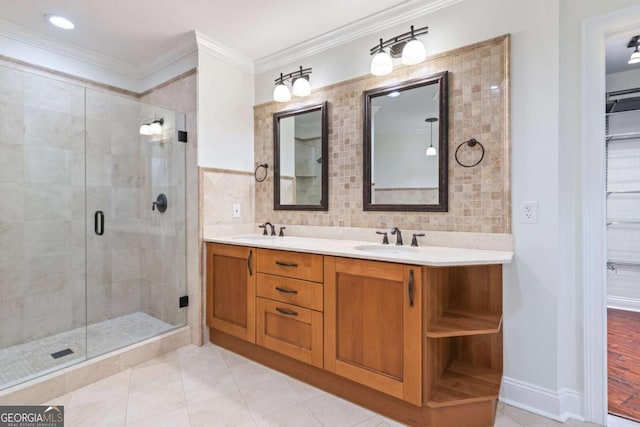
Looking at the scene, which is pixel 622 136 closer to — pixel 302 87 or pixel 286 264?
pixel 302 87

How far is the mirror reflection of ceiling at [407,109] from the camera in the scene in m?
2.05

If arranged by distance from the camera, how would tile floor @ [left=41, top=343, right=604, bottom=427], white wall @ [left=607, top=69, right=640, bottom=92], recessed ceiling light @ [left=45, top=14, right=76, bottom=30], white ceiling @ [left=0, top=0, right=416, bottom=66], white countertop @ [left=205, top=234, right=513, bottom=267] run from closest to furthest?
white countertop @ [left=205, top=234, right=513, bottom=267] < tile floor @ [left=41, top=343, right=604, bottom=427] < white ceiling @ [left=0, top=0, right=416, bottom=66] < recessed ceiling light @ [left=45, top=14, right=76, bottom=30] < white wall @ [left=607, top=69, right=640, bottom=92]

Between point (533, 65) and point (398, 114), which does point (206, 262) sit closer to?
point (398, 114)

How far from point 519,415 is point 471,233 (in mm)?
982

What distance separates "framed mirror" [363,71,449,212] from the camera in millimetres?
2014

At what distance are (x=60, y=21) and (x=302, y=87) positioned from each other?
177 cm

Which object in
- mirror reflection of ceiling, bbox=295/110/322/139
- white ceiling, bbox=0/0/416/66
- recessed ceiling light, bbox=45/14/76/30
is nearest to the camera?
white ceiling, bbox=0/0/416/66

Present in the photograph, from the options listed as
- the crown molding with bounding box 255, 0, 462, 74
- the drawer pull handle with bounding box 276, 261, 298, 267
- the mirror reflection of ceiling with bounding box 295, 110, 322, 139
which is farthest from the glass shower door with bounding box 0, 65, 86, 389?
the mirror reflection of ceiling with bounding box 295, 110, 322, 139

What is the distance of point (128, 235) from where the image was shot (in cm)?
280

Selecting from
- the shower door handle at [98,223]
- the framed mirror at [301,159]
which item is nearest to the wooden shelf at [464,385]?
the framed mirror at [301,159]

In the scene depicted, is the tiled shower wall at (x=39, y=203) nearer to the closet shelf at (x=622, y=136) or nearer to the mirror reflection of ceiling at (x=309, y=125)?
the mirror reflection of ceiling at (x=309, y=125)

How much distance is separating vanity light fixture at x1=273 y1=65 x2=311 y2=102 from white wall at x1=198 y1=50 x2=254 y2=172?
363mm

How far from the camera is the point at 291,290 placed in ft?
6.62

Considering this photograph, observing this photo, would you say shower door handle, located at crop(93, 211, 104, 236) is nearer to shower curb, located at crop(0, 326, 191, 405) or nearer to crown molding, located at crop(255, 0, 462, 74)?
shower curb, located at crop(0, 326, 191, 405)
